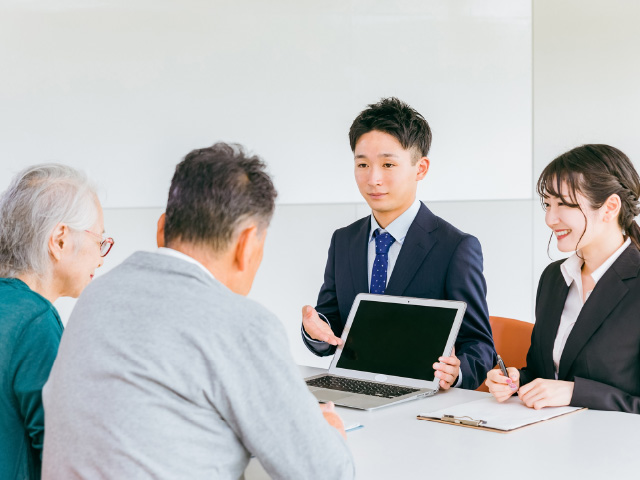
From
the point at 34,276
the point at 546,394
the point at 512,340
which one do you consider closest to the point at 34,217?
the point at 34,276

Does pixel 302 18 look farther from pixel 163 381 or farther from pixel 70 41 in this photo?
pixel 163 381

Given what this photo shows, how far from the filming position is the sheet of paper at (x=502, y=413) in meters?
1.85

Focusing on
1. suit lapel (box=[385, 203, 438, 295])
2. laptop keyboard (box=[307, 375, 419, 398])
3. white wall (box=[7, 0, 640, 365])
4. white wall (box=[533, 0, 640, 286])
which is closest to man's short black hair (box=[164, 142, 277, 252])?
laptop keyboard (box=[307, 375, 419, 398])

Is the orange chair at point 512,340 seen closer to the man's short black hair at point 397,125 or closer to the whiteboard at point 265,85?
the man's short black hair at point 397,125

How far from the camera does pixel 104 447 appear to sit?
122 cm

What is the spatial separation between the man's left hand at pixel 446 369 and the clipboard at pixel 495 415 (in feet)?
0.38

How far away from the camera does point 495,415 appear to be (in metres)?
1.93

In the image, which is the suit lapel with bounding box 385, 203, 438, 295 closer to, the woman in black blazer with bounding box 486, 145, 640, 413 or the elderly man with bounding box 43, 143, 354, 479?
the woman in black blazer with bounding box 486, 145, 640, 413

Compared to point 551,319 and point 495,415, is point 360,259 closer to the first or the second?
point 551,319

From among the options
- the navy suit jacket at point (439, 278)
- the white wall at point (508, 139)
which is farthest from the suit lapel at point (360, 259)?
the white wall at point (508, 139)

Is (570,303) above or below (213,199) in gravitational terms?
below

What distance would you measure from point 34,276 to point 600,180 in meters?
1.52

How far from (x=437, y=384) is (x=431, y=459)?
1.85 ft

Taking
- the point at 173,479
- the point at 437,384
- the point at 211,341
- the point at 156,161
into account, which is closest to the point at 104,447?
the point at 173,479
